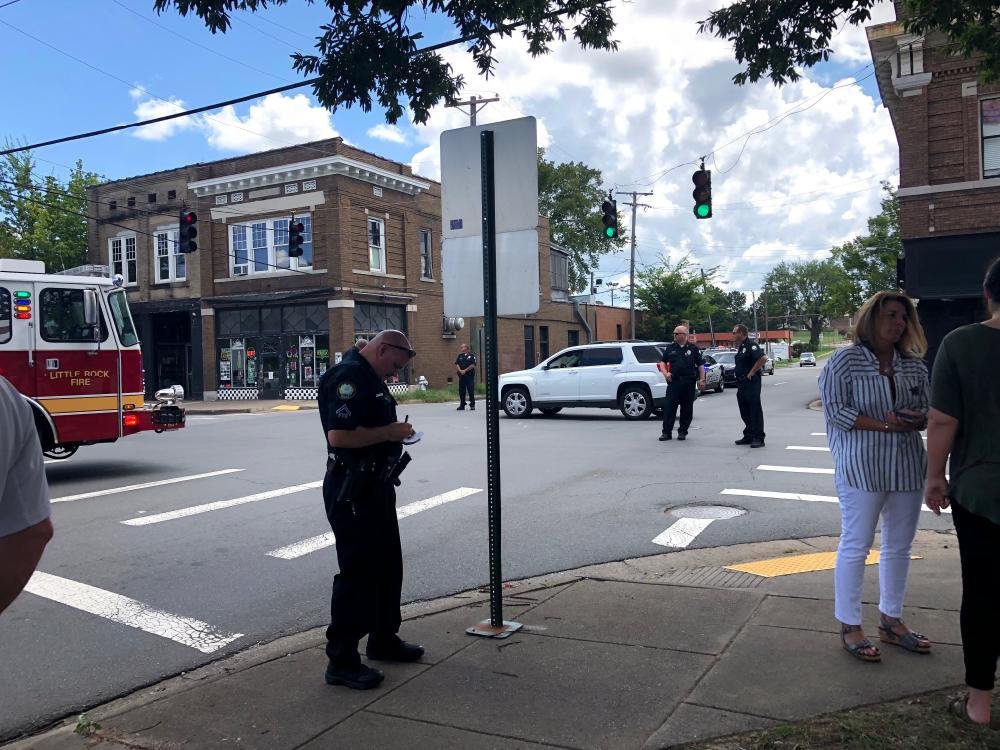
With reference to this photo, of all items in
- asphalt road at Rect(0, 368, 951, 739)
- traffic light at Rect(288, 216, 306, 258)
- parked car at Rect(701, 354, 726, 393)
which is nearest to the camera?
asphalt road at Rect(0, 368, 951, 739)

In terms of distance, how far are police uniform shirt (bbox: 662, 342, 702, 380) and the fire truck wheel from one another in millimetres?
9145

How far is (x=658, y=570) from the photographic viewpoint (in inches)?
246

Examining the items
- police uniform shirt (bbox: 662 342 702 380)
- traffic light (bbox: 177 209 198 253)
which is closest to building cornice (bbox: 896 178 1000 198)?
police uniform shirt (bbox: 662 342 702 380)

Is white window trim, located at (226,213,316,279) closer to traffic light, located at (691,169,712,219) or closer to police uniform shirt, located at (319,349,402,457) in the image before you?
traffic light, located at (691,169,712,219)

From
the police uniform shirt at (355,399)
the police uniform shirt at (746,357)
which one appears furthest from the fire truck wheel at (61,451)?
the police uniform shirt at (746,357)

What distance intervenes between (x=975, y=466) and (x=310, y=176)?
29525 millimetres

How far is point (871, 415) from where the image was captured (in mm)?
4148

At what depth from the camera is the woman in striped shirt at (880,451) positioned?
4.07 metres

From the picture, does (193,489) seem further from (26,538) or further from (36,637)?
(26,538)

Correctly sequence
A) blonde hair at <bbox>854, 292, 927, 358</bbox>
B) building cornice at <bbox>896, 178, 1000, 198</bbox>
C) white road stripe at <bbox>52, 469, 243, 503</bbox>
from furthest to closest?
building cornice at <bbox>896, 178, 1000, 198</bbox> → white road stripe at <bbox>52, 469, 243, 503</bbox> → blonde hair at <bbox>854, 292, 927, 358</bbox>

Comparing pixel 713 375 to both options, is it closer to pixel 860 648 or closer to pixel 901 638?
pixel 901 638

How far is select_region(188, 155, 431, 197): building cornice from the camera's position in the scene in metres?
29.9

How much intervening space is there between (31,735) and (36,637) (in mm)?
1406

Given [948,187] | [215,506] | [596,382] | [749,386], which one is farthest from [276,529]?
[948,187]
